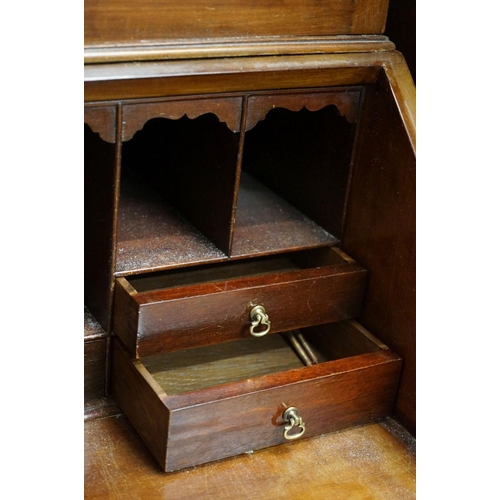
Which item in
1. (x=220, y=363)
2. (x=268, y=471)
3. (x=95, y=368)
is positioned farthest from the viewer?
(x=220, y=363)

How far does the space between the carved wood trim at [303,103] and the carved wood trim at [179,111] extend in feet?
0.09

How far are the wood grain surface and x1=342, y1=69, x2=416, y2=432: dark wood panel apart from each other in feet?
0.38

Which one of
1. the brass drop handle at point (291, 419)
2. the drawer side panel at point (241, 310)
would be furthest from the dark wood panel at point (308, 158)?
the brass drop handle at point (291, 419)

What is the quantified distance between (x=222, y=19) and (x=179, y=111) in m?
0.16

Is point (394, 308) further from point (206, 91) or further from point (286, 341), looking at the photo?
point (206, 91)

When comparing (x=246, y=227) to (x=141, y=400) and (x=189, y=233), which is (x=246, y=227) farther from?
(x=141, y=400)

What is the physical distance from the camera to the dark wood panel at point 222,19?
1266 millimetres

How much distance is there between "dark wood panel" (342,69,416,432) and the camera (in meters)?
1.52

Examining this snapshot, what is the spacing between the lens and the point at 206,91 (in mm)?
1384

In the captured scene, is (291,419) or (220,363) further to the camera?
(220,363)

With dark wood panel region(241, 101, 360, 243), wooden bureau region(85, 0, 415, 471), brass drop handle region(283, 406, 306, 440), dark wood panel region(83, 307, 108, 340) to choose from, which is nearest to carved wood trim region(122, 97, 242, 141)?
wooden bureau region(85, 0, 415, 471)

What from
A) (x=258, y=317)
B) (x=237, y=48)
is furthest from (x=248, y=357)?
(x=237, y=48)

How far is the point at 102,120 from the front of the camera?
4.39ft

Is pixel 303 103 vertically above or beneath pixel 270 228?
above
